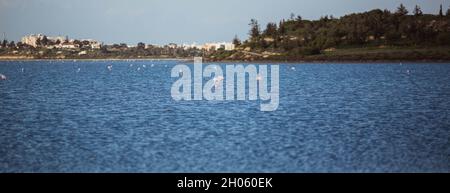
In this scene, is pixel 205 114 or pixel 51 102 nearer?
pixel 205 114

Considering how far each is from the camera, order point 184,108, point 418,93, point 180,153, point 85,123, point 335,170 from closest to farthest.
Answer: point 335,170 < point 180,153 < point 85,123 < point 184,108 < point 418,93

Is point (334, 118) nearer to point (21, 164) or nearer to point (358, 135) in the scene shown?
point (358, 135)

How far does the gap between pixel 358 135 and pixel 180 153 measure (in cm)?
1222

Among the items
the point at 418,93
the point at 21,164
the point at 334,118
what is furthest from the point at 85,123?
the point at 418,93

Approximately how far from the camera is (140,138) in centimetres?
3691

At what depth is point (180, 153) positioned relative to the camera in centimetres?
3175

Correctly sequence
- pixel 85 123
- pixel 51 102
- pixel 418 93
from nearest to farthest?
1. pixel 85 123
2. pixel 51 102
3. pixel 418 93

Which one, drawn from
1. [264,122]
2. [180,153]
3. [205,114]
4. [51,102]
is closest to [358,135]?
[264,122]

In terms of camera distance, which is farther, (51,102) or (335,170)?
(51,102)

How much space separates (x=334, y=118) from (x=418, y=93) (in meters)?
31.6

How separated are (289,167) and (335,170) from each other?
203 centimetres
